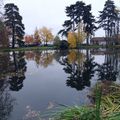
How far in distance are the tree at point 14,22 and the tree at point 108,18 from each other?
1505 cm

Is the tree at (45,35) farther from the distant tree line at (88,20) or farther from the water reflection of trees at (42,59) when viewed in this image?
the water reflection of trees at (42,59)

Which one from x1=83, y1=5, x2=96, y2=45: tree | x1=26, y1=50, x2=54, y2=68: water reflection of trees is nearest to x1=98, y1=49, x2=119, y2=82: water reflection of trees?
x1=26, y1=50, x2=54, y2=68: water reflection of trees

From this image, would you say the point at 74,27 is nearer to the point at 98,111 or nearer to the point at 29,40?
the point at 29,40

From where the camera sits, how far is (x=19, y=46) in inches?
2437


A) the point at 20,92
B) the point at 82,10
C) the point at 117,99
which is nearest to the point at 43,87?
the point at 20,92

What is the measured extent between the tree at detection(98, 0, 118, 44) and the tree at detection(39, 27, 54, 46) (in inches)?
389

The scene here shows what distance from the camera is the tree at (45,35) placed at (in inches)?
2746

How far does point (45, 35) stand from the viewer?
7050 cm

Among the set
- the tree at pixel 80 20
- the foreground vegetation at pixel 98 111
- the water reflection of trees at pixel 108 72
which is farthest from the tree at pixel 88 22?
the foreground vegetation at pixel 98 111

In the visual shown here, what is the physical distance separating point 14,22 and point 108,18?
17231mm

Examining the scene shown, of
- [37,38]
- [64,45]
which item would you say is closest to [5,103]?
[64,45]

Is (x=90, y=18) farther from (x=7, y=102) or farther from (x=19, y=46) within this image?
(x=7, y=102)

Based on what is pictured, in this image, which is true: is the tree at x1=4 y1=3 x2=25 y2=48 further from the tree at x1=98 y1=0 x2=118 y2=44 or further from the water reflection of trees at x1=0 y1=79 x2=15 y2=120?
the water reflection of trees at x1=0 y1=79 x2=15 y2=120

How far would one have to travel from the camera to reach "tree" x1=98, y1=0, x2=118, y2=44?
66438 millimetres
